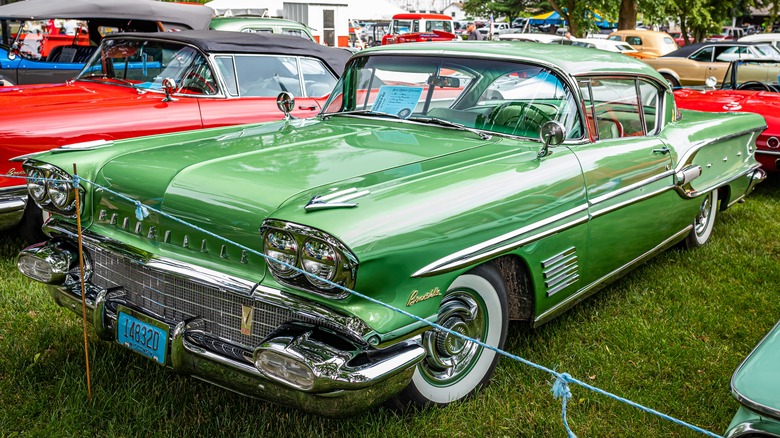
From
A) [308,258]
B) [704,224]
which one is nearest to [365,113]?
[308,258]

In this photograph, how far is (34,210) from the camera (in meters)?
4.38

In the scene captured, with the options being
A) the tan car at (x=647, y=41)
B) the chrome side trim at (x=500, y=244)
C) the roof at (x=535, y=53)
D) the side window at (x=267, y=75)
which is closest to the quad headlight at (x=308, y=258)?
the chrome side trim at (x=500, y=244)

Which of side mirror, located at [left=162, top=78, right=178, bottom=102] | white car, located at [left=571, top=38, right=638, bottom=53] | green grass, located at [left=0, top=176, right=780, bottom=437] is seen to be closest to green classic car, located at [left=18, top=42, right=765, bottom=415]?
green grass, located at [left=0, top=176, right=780, bottom=437]

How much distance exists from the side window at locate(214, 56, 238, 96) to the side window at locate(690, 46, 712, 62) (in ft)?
38.4

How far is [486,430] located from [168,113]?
3.32 meters

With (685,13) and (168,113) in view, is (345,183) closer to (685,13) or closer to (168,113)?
(168,113)

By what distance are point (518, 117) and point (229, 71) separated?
9.66 ft

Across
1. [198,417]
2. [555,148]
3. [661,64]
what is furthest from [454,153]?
[661,64]

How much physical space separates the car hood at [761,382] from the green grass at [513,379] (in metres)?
0.93

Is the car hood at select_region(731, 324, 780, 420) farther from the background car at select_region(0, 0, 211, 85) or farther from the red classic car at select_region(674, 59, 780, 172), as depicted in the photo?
the background car at select_region(0, 0, 211, 85)

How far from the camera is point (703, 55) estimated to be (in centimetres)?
1431

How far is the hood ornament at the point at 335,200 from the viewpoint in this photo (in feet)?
7.36

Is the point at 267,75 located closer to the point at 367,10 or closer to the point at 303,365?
the point at 303,365

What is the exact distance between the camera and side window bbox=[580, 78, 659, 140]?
11.5 feet
